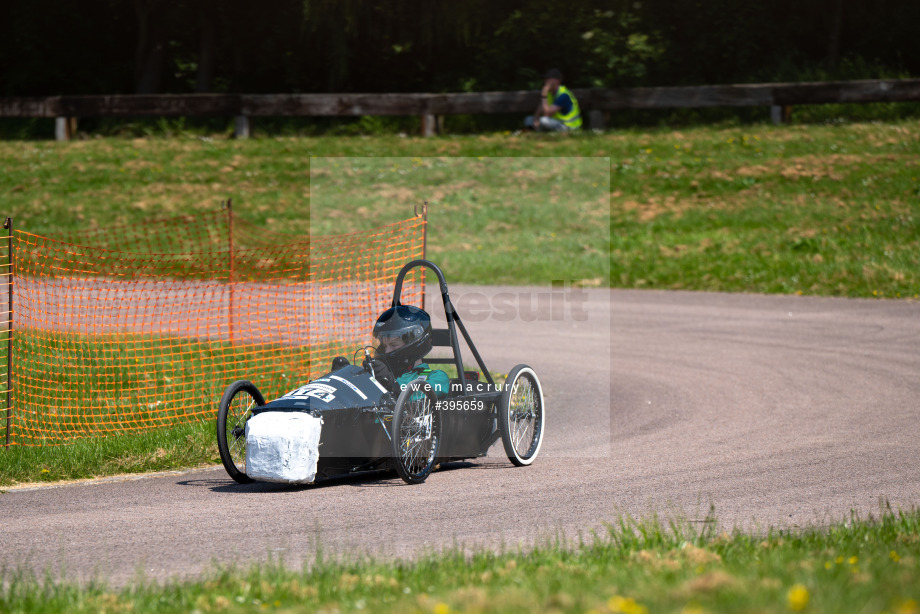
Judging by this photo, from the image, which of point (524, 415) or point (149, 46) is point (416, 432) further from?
point (149, 46)

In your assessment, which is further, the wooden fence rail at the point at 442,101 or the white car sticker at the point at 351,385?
the wooden fence rail at the point at 442,101

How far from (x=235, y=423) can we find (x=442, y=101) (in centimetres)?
2234

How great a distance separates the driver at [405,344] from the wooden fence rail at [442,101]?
21.4 meters

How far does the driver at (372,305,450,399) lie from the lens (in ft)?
27.5

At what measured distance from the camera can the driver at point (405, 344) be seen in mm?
8391

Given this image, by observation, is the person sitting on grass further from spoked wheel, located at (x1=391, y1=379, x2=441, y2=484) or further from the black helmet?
spoked wheel, located at (x1=391, y1=379, x2=441, y2=484)

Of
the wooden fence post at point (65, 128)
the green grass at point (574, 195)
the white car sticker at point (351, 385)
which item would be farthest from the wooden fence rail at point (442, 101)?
the white car sticker at point (351, 385)

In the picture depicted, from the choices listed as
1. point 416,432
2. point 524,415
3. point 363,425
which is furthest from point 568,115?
point 363,425

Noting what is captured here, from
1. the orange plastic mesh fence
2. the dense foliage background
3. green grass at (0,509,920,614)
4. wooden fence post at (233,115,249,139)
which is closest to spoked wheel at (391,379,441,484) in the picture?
green grass at (0,509,920,614)

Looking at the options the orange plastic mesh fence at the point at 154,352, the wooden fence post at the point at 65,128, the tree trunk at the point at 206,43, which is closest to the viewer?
the orange plastic mesh fence at the point at 154,352

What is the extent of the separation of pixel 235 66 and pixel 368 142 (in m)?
12.1

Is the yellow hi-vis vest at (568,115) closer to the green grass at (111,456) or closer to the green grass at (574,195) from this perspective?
the green grass at (574,195)

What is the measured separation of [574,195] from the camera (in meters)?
25.1

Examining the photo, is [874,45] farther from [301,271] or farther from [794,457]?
[794,457]
